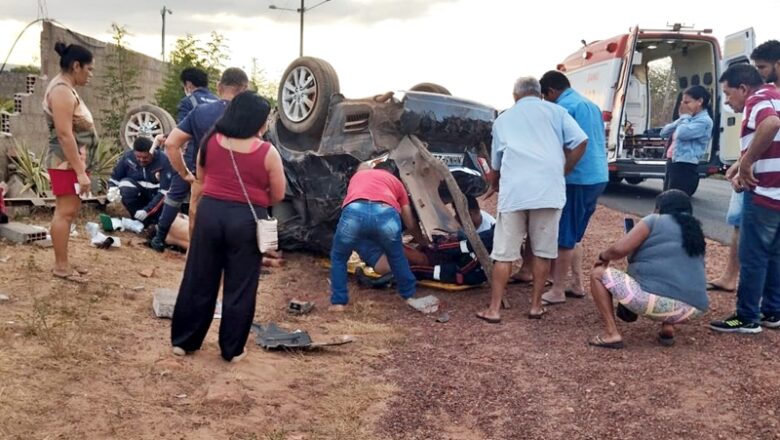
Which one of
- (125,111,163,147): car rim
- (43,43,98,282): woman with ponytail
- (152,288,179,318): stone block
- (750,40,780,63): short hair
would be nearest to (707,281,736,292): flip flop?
(750,40,780,63): short hair

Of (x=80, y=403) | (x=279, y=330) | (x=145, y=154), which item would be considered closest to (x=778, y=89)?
(x=279, y=330)

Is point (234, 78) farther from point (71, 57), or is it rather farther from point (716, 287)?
point (716, 287)

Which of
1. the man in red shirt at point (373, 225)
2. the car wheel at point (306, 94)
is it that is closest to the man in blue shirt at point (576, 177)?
the man in red shirt at point (373, 225)

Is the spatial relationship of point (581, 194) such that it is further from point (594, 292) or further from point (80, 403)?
point (80, 403)

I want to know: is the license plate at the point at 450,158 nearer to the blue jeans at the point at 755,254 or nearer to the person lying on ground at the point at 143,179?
the blue jeans at the point at 755,254

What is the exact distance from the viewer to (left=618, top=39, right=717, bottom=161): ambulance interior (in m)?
11.4

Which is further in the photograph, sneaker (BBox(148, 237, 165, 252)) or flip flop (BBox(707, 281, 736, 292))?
sneaker (BBox(148, 237, 165, 252))

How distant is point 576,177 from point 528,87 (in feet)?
2.71

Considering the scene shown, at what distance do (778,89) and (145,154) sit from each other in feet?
19.4

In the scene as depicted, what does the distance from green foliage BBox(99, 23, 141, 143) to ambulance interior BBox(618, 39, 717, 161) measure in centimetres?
784

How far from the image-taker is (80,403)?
3277 millimetres

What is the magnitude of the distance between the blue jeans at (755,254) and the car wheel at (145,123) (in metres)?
7.49

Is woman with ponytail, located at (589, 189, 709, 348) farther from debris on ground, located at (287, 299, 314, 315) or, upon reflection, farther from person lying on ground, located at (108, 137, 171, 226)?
person lying on ground, located at (108, 137, 171, 226)

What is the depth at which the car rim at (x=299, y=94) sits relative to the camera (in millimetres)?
7059
